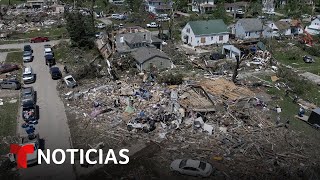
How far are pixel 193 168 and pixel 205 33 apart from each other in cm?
3148

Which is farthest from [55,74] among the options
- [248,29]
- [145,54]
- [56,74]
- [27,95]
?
[248,29]

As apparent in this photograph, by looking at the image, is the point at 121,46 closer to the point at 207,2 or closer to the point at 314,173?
the point at 314,173

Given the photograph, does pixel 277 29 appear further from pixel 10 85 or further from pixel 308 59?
pixel 10 85

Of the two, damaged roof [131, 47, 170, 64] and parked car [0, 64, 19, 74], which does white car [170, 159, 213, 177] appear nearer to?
damaged roof [131, 47, 170, 64]

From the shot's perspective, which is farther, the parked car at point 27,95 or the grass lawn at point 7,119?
the parked car at point 27,95

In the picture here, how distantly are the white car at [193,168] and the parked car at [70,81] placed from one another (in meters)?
16.0

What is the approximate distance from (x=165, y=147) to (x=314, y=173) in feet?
29.9

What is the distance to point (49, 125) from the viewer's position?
28.4 meters

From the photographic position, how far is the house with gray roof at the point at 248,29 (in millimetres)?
54350

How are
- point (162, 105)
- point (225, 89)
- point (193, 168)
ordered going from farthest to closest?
point (225, 89) → point (162, 105) → point (193, 168)

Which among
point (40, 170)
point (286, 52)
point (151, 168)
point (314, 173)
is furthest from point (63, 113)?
point (286, 52)

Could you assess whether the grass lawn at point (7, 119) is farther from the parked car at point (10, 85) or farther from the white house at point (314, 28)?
the white house at point (314, 28)

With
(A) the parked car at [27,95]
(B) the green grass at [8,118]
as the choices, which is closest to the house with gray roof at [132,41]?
(A) the parked car at [27,95]

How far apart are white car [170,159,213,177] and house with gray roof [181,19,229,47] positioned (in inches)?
1191
